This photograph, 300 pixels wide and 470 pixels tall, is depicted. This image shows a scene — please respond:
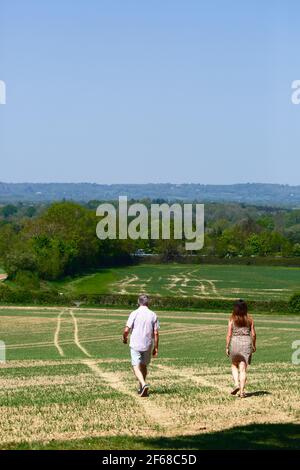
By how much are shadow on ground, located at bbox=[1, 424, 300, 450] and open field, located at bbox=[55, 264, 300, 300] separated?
7618cm

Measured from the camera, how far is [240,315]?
18.8 meters

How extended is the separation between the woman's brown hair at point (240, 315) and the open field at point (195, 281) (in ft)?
235

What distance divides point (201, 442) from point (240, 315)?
535 centimetres

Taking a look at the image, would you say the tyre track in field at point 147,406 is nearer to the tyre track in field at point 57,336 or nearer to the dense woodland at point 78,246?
the tyre track in field at point 57,336

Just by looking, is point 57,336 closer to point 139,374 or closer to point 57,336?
point 57,336

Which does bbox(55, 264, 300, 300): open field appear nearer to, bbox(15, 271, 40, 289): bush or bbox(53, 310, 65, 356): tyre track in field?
bbox(15, 271, 40, 289): bush

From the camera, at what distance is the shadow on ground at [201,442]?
13344 millimetres

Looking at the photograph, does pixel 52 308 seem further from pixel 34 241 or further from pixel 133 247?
pixel 133 247

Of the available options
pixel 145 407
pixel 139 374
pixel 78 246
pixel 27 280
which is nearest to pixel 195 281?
pixel 78 246

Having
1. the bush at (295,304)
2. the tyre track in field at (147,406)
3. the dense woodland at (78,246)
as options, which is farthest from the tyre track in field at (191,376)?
the dense woodland at (78,246)

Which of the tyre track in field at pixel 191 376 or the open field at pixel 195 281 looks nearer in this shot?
the tyre track in field at pixel 191 376

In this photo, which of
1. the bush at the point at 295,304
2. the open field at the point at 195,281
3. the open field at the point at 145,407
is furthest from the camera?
the open field at the point at 195,281

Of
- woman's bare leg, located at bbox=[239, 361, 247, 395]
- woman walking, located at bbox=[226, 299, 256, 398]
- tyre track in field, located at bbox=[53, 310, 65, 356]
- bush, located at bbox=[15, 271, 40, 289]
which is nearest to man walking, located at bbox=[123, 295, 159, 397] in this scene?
woman walking, located at bbox=[226, 299, 256, 398]

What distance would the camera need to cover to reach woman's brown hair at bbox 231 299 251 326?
18.8 m
